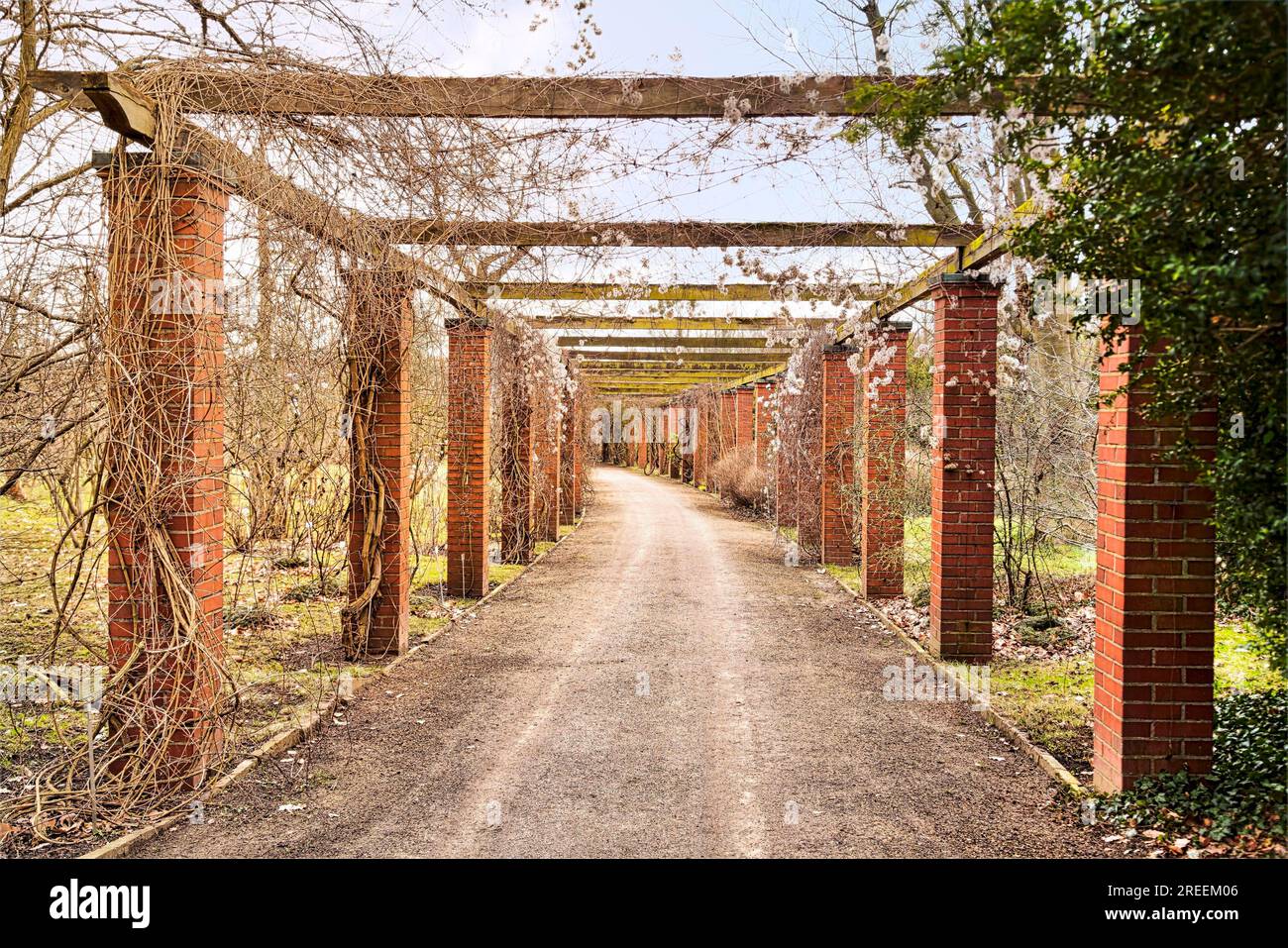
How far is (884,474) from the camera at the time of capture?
9.89m

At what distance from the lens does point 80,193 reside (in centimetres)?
424

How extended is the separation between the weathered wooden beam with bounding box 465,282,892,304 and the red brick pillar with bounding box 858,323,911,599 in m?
0.96

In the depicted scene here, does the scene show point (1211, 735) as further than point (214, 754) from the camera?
No

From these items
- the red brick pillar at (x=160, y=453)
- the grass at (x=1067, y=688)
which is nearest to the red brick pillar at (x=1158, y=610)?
the grass at (x=1067, y=688)

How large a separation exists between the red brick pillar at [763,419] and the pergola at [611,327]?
6782 millimetres

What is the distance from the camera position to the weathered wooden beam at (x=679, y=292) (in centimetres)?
866

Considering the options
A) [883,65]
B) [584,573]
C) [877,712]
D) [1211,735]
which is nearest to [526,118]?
[883,65]

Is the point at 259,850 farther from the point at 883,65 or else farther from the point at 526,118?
the point at 883,65

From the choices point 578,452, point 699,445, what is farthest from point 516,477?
point 699,445

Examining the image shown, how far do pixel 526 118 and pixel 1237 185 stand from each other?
152 inches

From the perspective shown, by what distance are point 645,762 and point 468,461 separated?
19.0ft

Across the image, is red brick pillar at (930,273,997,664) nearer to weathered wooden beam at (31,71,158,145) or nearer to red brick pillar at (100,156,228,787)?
red brick pillar at (100,156,228,787)

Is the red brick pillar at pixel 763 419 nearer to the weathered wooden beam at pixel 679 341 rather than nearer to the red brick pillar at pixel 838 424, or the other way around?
the weathered wooden beam at pixel 679 341

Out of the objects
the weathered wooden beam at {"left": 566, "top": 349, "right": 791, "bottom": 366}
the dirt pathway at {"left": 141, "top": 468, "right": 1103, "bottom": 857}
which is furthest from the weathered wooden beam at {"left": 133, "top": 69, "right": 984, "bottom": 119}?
the weathered wooden beam at {"left": 566, "top": 349, "right": 791, "bottom": 366}
